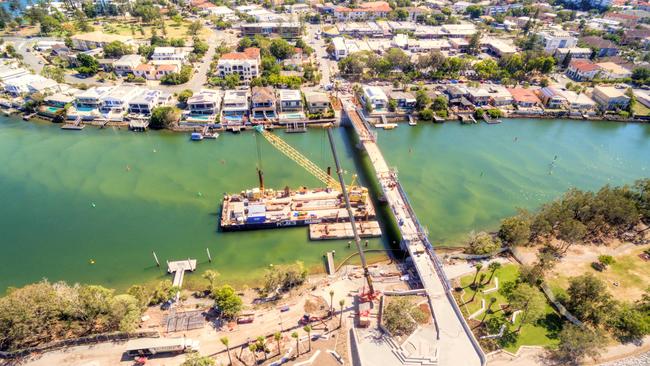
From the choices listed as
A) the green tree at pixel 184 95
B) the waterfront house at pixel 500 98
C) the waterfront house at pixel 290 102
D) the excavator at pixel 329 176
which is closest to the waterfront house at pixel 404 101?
the waterfront house at pixel 500 98

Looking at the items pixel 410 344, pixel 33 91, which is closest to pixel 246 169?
pixel 410 344

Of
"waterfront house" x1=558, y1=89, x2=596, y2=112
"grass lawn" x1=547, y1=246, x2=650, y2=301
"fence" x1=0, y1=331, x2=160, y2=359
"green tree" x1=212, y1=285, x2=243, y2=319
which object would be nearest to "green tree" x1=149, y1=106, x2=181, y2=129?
"green tree" x1=212, y1=285, x2=243, y2=319

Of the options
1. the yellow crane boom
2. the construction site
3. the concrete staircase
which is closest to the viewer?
the concrete staircase

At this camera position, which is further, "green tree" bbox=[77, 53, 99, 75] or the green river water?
"green tree" bbox=[77, 53, 99, 75]

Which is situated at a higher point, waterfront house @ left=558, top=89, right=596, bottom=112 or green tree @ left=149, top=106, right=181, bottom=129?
waterfront house @ left=558, top=89, right=596, bottom=112

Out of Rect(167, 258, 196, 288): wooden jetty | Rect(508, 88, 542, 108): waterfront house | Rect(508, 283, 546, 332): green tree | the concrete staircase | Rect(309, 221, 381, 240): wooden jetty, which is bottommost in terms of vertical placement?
Rect(167, 258, 196, 288): wooden jetty

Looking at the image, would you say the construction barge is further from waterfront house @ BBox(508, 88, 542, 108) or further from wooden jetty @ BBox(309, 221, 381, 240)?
waterfront house @ BBox(508, 88, 542, 108)
